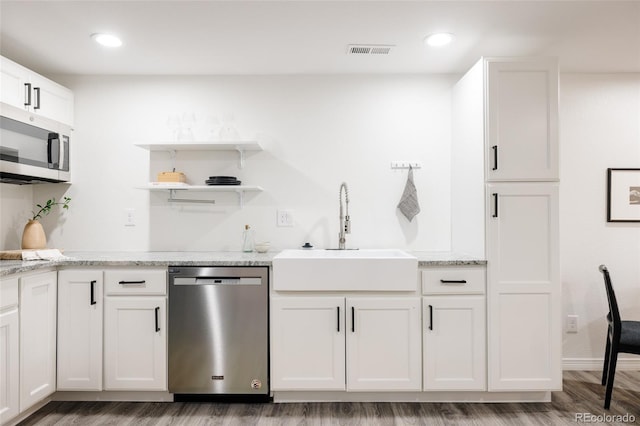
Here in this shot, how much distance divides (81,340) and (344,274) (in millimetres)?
1644

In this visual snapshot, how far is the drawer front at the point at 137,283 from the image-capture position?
237 cm

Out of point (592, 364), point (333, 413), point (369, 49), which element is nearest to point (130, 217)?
point (333, 413)

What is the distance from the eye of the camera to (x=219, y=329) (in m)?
2.35

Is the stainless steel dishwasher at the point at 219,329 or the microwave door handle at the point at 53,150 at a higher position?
the microwave door handle at the point at 53,150

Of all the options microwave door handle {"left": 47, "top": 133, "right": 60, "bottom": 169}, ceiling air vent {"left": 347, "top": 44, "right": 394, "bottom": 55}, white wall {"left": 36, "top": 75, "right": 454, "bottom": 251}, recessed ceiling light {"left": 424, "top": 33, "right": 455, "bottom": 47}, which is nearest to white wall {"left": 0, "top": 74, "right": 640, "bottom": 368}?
white wall {"left": 36, "top": 75, "right": 454, "bottom": 251}

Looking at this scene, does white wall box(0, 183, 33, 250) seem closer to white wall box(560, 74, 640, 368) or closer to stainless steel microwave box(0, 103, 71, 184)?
stainless steel microwave box(0, 103, 71, 184)

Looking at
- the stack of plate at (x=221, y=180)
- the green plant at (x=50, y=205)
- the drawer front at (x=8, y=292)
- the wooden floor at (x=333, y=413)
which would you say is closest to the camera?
the drawer front at (x=8, y=292)

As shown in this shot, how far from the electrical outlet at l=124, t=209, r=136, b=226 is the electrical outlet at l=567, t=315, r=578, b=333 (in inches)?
135

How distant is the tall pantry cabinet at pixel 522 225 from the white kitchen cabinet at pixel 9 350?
2.63 meters

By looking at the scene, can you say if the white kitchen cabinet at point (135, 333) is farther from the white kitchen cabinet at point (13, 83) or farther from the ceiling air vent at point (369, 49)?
the ceiling air vent at point (369, 49)

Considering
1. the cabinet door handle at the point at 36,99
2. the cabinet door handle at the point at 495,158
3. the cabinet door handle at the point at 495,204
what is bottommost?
the cabinet door handle at the point at 495,204

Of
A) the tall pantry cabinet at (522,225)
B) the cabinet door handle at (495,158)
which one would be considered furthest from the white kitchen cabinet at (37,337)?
the cabinet door handle at (495,158)

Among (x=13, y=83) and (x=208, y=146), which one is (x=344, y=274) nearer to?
(x=208, y=146)

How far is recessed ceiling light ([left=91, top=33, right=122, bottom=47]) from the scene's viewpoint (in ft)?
7.74
